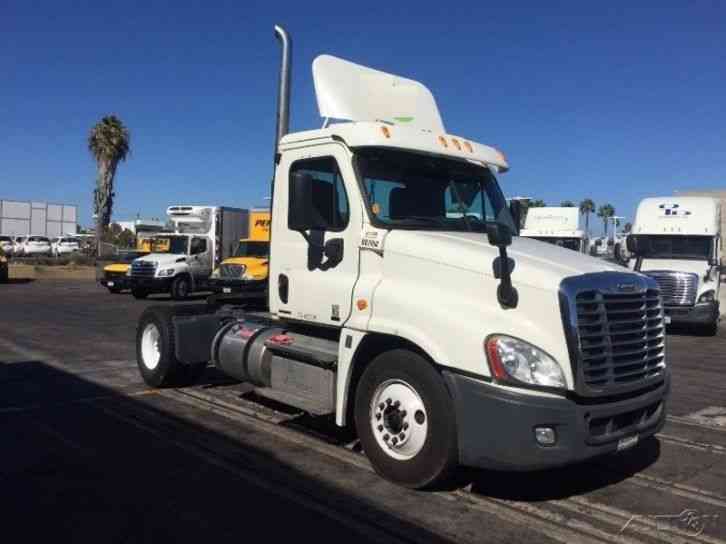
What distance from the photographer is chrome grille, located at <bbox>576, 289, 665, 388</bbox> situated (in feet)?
14.6

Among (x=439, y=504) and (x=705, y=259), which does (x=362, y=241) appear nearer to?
(x=439, y=504)

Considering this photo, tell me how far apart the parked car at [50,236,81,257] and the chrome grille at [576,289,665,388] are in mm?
50290

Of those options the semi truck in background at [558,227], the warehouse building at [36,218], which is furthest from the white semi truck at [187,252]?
the warehouse building at [36,218]

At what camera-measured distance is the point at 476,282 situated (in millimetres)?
4730

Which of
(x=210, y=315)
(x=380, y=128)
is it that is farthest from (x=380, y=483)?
(x=210, y=315)

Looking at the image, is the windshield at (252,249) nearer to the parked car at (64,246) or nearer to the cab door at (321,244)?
the cab door at (321,244)

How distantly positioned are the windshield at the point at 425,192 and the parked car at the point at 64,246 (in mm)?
48676

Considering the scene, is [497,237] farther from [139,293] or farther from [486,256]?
[139,293]

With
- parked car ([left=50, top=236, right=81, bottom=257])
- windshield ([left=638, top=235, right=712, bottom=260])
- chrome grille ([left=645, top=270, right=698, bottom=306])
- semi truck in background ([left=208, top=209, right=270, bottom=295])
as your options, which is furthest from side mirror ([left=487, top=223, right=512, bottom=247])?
parked car ([left=50, top=236, right=81, bottom=257])

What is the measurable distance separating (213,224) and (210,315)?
16.6m

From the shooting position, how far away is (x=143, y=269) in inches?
905

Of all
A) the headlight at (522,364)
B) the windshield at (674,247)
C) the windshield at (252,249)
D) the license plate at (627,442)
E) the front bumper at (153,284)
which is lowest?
the front bumper at (153,284)

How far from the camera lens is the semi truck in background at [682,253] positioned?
52.9 feet

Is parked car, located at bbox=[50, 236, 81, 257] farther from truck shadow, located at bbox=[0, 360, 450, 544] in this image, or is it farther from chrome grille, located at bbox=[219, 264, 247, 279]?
truck shadow, located at bbox=[0, 360, 450, 544]
